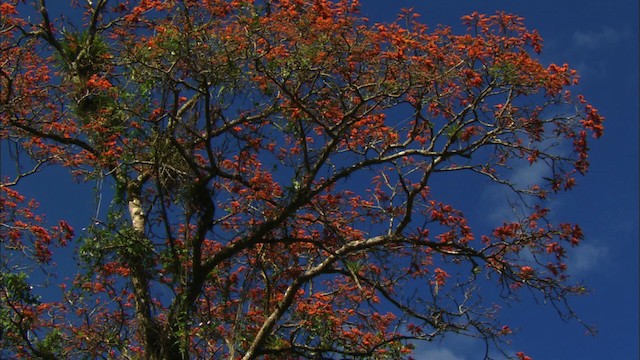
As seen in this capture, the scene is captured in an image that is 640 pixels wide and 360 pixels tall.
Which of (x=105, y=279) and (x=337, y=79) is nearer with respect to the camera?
(x=337, y=79)

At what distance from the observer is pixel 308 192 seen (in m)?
11.0

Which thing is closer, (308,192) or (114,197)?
(308,192)

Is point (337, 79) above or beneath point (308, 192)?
above

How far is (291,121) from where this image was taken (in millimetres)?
10938

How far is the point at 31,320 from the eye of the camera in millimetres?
11383

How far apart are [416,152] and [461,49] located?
1554 millimetres

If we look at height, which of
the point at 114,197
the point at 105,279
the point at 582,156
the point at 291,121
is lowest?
the point at 105,279

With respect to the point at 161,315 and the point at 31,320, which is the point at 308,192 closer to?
the point at 161,315

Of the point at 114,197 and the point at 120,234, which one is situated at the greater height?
the point at 114,197

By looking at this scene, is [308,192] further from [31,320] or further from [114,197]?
[31,320]

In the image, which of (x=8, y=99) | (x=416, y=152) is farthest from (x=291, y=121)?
(x=8, y=99)

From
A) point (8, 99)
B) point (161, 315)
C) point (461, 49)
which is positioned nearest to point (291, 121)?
point (461, 49)

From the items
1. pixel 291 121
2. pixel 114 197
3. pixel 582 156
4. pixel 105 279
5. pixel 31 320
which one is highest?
pixel 582 156

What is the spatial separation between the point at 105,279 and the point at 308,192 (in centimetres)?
316
